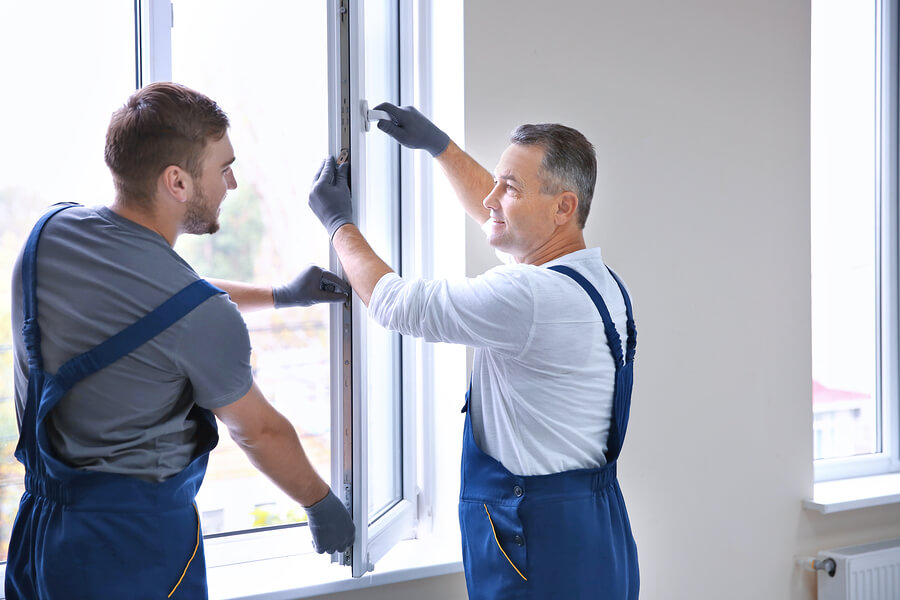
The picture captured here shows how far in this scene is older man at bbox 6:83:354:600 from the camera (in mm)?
1119

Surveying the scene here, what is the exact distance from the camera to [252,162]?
5.96 feet

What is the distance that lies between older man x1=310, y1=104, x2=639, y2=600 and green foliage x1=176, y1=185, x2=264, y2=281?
0.44m

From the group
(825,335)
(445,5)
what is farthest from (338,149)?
(825,335)

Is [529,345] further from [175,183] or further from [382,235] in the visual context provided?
[175,183]

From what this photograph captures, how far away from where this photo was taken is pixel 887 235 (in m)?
2.62

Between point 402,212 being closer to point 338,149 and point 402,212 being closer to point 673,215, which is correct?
point 338,149

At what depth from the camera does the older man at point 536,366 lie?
4.42ft

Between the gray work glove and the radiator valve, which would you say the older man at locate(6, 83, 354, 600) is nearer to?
the gray work glove

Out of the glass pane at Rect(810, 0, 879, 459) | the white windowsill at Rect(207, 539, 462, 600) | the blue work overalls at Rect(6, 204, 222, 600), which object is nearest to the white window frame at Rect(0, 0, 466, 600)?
the white windowsill at Rect(207, 539, 462, 600)

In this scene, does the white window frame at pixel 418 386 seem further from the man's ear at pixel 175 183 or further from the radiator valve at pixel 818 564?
the radiator valve at pixel 818 564

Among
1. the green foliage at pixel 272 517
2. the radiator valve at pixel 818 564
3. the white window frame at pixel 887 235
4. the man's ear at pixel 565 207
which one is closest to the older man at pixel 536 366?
the man's ear at pixel 565 207

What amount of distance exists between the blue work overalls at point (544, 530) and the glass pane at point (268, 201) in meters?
0.61

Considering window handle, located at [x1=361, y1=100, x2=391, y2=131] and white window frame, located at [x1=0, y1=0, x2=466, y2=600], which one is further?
white window frame, located at [x1=0, y1=0, x2=466, y2=600]

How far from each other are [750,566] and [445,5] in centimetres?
183
